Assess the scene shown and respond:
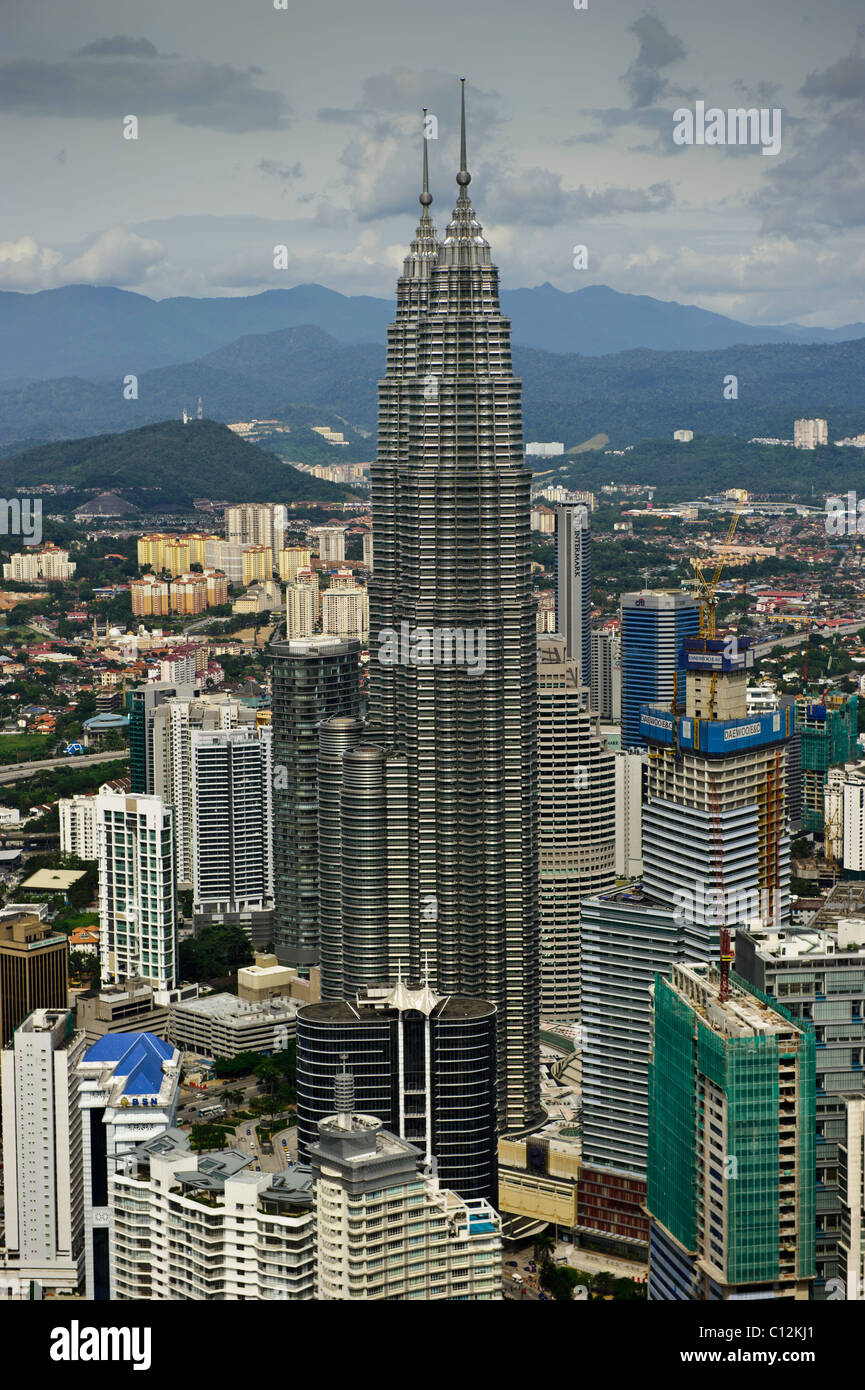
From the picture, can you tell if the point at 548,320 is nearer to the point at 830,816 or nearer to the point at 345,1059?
the point at 830,816

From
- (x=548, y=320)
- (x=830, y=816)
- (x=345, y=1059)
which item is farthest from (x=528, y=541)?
(x=548, y=320)

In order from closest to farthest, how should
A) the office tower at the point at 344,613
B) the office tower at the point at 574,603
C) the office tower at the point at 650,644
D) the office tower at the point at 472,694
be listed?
the office tower at the point at 472,694, the office tower at the point at 650,644, the office tower at the point at 574,603, the office tower at the point at 344,613

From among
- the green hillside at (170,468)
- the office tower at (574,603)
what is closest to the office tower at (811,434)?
the green hillside at (170,468)

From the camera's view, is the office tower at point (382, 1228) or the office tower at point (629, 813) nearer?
the office tower at point (382, 1228)

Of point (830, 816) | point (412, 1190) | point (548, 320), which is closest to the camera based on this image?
point (412, 1190)

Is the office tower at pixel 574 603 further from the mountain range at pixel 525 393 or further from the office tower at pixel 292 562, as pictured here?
the mountain range at pixel 525 393

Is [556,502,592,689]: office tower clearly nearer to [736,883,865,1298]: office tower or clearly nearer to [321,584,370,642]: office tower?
[321,584,370,642]: office tower

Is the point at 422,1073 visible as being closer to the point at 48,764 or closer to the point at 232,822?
the point at 232,822

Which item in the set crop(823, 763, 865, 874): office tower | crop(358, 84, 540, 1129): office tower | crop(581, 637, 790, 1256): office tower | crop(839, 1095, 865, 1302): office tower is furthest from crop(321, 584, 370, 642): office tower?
crop(839, 1095, 865, 1302): office tower
